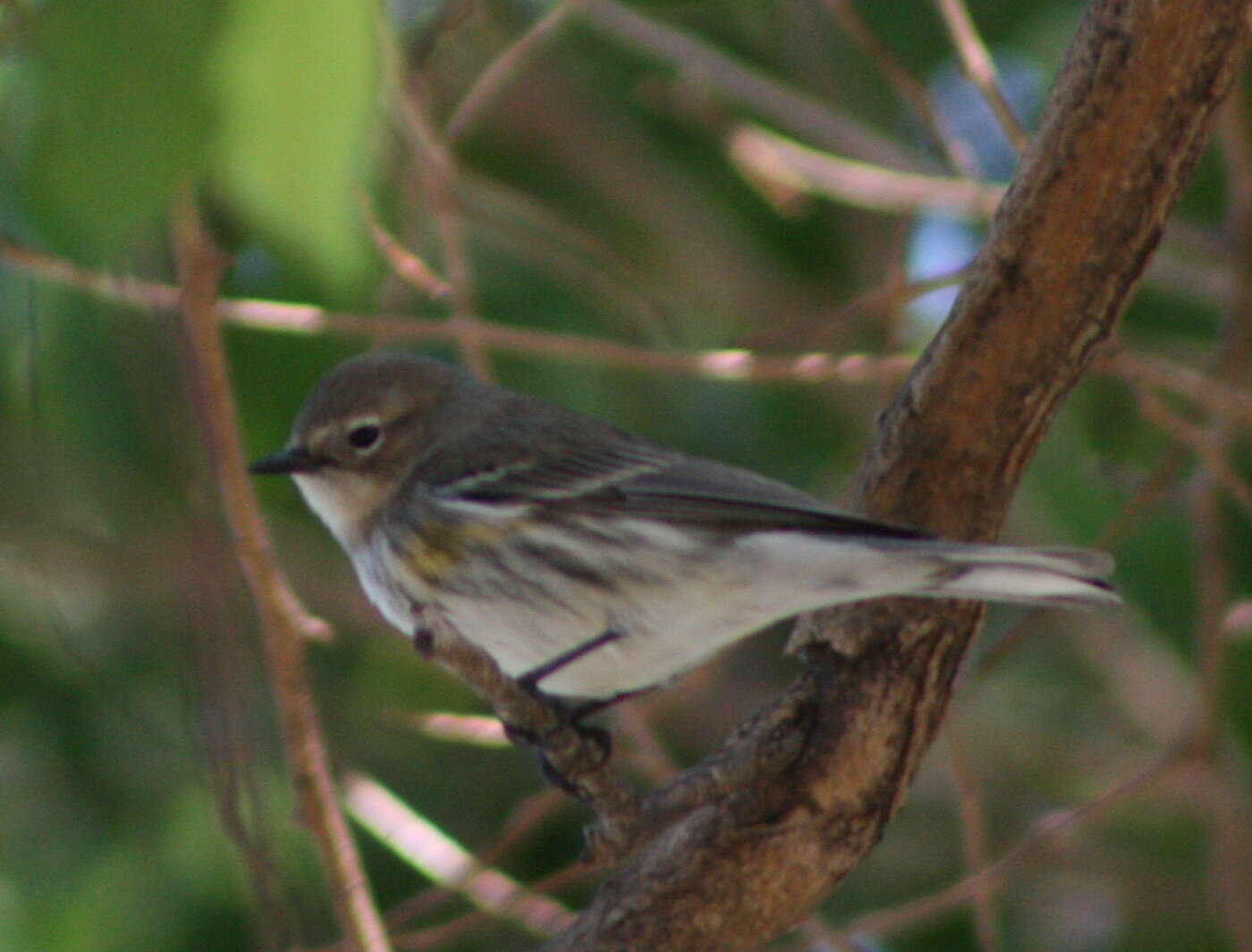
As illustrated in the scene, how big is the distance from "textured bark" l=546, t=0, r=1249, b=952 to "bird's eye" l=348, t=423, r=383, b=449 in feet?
4.38

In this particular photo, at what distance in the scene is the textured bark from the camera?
2881mm

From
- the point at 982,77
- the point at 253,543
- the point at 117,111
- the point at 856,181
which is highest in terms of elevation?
the point at 856,181

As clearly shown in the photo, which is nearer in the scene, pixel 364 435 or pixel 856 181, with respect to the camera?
pixel 364 435

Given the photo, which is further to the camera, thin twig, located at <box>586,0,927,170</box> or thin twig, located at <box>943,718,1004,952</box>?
thin twig, located at <box>586,0,927,170</box>

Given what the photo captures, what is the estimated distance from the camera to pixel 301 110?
2.05 meters

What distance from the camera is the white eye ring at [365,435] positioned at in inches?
162

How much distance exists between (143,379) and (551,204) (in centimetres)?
236

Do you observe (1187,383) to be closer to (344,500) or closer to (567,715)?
(567,715)

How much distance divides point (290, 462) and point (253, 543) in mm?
1186

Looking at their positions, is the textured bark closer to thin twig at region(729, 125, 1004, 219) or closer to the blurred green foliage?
the blurred green foliage

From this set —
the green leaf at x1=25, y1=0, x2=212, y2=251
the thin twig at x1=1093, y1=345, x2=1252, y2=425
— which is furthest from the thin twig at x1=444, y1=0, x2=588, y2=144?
the green leaf at x1=25, y1=0, x2=212, y2=251

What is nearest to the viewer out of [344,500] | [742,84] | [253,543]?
[253,543]

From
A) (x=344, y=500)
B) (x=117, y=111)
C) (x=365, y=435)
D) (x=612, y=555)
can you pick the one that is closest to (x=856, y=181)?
(x=365, y=435)

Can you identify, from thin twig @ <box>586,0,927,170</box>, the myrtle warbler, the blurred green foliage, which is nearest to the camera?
the myrtle warbler
